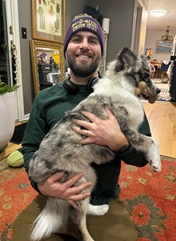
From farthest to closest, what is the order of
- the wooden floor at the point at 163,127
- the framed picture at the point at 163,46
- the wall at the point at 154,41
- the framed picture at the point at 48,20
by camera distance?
the wall at the point at 154,41 → the framed picture at the point at 163,46 → the framed picture at the point at 48,20 → the wooden floor at the point at 163,127

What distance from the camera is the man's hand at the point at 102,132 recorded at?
42.3 inches

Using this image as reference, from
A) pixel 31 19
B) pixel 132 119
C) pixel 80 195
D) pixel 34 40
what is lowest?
pixel 80 195

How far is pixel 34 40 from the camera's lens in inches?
153

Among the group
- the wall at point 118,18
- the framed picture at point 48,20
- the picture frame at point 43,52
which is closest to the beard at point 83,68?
the picture frame at point 43,52

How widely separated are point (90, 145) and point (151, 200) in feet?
4.01

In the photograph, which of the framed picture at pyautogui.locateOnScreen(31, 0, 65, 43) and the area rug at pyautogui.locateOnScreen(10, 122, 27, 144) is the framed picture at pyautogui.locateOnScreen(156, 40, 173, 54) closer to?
the framed picture at pyautogui.locateOnScreen(31, 0, 65, 43)

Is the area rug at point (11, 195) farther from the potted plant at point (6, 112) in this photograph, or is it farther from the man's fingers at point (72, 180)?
the man's fingers at point (72, 180)

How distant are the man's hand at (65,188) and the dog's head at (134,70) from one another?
0.65 metres

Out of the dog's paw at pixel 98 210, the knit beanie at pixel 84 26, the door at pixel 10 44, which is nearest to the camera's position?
the dog's paw at pixel 98 210

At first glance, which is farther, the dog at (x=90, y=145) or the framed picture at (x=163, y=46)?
the framed picture at (x=163, y=46)

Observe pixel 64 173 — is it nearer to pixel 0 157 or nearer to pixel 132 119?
pixel 132 119

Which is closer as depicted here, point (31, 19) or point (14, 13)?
point (14, 13)

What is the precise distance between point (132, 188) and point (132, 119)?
1.19 meters

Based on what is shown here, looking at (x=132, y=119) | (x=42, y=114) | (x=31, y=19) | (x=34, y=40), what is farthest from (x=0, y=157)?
(x=31, y=19)
